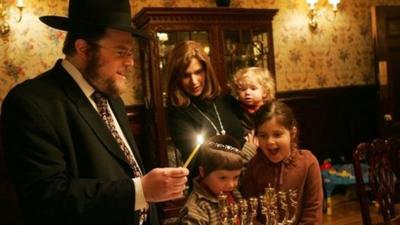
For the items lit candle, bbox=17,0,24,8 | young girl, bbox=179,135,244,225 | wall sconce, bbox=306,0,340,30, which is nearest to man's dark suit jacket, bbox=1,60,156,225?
young girl, bbox=179,135,244,225

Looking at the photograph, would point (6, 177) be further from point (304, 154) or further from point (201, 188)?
point (304, 154)

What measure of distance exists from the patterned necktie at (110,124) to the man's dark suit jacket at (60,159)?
0.08m

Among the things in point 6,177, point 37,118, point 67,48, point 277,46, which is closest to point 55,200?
point 37,118

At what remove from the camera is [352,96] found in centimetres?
483

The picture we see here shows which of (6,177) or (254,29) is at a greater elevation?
(254,29)

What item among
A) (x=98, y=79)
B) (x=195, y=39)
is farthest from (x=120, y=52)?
(x=195, y=39)

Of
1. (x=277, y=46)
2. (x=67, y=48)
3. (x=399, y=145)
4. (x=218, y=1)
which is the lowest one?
(x=399, y=145)

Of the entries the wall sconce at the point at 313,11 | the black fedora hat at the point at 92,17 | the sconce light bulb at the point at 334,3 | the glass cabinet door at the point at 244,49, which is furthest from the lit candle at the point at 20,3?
the sconce light bulb at the point at 334,3

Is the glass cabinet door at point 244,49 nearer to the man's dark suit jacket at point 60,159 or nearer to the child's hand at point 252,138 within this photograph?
the child's hand at point 252,138

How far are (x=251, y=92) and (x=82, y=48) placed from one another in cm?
117

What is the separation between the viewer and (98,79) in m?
1.27

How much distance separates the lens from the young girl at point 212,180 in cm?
153

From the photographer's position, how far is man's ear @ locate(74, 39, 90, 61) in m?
1.25

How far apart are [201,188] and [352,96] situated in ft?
12.4
